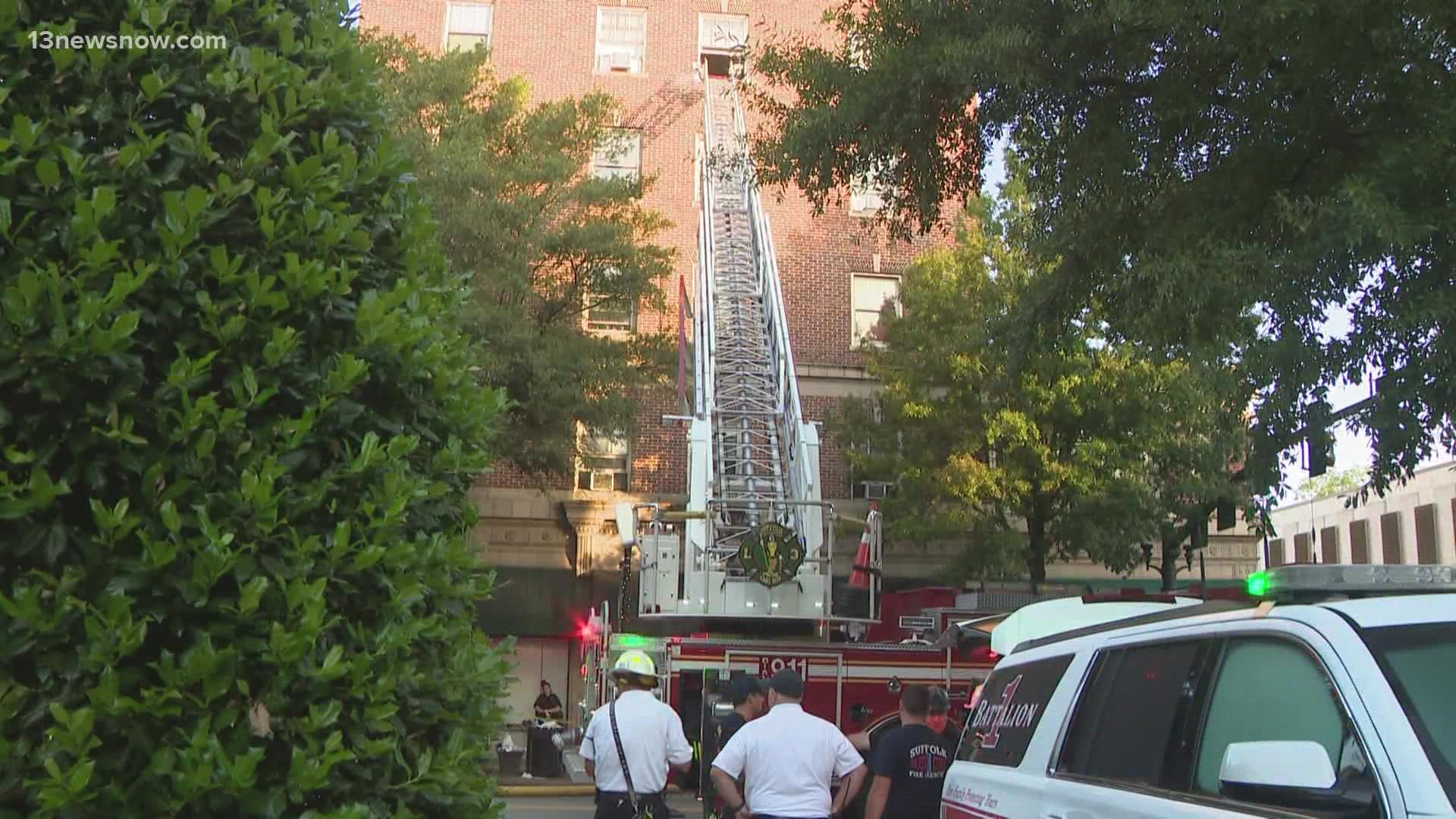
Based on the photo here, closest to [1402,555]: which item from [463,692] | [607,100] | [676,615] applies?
[607,100]

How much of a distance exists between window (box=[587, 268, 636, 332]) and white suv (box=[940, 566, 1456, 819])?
1616 cm

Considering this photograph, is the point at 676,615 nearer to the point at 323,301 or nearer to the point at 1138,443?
the point at 1138,443

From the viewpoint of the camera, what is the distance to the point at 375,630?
115 inches

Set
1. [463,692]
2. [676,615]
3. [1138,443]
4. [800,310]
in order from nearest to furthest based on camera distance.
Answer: [463,692], [676,615], [1138,443], [800,310]

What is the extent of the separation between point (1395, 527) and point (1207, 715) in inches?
1945

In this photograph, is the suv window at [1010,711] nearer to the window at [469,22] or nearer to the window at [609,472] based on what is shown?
the window at [609,472]

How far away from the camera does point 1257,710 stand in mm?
3439

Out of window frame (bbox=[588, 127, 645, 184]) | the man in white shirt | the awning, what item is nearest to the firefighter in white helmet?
the man in white shirt

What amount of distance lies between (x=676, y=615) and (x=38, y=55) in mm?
10851

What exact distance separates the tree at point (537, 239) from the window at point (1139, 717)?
13.6 metres

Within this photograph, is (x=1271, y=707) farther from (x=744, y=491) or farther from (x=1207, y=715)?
(x=744, y=491)

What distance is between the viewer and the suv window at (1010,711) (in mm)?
4930

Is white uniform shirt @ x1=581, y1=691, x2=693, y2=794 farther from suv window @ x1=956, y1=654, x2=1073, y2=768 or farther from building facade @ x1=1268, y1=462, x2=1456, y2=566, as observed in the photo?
building facade @ x1=1268, y1=462, x2=1456, y2=566

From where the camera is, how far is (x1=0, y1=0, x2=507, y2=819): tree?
2660 millimetres
